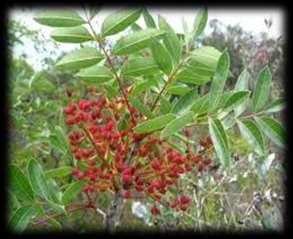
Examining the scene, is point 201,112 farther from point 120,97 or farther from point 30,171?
point 30,171

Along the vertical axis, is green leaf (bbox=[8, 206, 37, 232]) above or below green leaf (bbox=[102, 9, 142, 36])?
below

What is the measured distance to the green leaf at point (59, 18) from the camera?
84 cm

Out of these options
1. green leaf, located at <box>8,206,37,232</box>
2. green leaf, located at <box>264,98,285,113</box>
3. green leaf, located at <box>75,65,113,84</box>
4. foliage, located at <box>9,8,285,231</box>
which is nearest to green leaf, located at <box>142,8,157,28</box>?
foliage, located at <box>9,8,285,231</box>

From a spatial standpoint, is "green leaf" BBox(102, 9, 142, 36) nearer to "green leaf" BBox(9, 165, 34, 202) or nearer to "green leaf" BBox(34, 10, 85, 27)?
"green leaf" BBox(34, 10, 85, 27)

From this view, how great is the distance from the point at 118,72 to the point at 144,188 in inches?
6.8

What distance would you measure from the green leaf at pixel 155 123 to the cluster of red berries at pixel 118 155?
5 cm

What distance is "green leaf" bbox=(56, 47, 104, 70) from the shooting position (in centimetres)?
84

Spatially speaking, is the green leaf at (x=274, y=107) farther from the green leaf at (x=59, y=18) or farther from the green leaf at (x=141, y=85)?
the green leaf at (x=59, y=18)

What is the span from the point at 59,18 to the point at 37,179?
0.74 ft

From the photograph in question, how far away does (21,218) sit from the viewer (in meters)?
0.83

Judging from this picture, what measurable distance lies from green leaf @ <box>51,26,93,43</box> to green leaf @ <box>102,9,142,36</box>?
27 mm

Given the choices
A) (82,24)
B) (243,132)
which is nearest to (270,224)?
(243,132)

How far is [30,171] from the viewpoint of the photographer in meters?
0.84

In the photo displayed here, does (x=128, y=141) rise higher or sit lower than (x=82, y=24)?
lower
